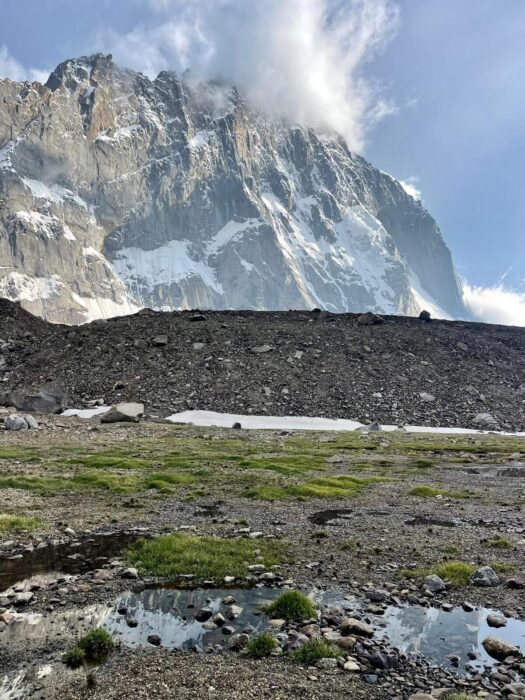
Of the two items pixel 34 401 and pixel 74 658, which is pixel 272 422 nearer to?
pixel 34 401

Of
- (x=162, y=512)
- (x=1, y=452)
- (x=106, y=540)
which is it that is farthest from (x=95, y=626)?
(x=1, y=452)

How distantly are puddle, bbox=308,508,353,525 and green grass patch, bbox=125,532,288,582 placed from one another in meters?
4.35

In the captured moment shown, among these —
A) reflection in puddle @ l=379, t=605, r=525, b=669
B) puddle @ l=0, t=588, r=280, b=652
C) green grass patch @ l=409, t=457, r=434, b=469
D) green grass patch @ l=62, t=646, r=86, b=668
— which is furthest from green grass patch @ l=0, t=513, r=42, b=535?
green grass patch @ l=409, t=457, r=434, b=469

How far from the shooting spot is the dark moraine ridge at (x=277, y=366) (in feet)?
237

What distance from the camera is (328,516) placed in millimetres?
22094

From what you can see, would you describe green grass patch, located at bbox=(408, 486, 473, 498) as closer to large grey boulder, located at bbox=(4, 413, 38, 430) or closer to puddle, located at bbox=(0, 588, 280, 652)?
puddle, located at bbox=(0, 588, 280, 652)

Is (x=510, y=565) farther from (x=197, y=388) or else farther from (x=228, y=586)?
(x=197, y=388)

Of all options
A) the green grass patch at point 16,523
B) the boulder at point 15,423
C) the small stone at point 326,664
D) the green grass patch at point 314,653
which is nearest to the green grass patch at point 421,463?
the green grass patch at point 16,523

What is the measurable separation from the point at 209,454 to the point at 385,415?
38.0 metres

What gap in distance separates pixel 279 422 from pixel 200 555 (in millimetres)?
53564

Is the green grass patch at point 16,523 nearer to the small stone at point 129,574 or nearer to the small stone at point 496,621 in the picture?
the small stone at point 129,574

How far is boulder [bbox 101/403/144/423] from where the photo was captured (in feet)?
197

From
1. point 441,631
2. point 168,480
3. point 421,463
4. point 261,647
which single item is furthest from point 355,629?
point 421,463

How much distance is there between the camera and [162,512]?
21.5m
